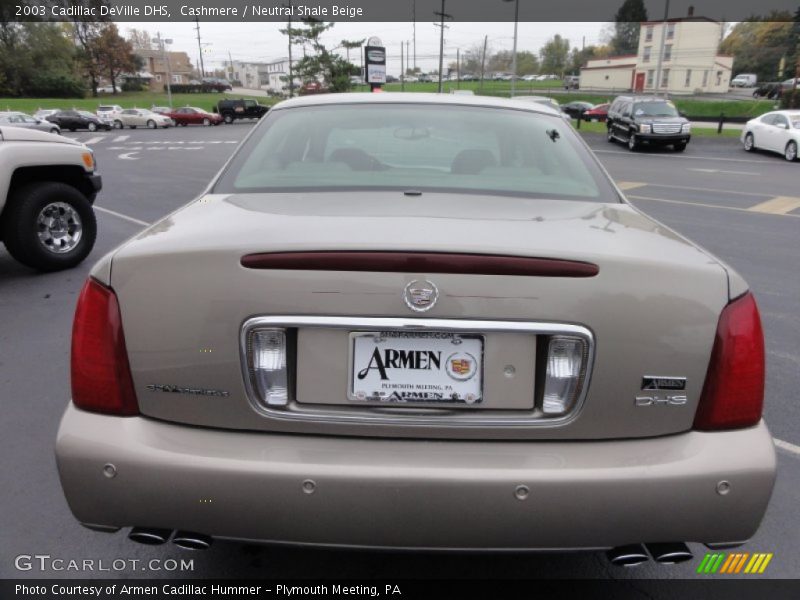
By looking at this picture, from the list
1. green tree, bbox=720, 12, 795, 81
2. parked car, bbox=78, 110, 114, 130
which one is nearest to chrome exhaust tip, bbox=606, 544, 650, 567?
parked car, bbox=78, 110, 114, 130

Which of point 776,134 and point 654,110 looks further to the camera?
point 654,110

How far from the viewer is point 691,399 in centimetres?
182

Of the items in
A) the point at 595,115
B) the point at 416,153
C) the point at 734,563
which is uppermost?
the point at 416,153

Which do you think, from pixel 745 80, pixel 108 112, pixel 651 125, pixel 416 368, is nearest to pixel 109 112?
A: pixel 108 112

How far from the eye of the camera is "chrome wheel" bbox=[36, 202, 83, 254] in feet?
20.9

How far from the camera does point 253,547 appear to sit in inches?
100

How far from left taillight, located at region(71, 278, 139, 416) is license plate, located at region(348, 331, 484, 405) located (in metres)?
0.65

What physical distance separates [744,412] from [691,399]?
189 mm

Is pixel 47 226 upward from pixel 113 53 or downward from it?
downward

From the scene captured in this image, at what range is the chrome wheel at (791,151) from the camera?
19078mm

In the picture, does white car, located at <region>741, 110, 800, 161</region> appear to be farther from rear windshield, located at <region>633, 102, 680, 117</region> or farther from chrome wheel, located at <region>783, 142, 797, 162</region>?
rear windshield, located at <region>633, 102, 680, 117</region>

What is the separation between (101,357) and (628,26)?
4935 inches

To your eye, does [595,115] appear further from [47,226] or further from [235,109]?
[47,226]

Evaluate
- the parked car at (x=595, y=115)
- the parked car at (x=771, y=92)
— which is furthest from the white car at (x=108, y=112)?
the parked car at (x=771, y=92)
